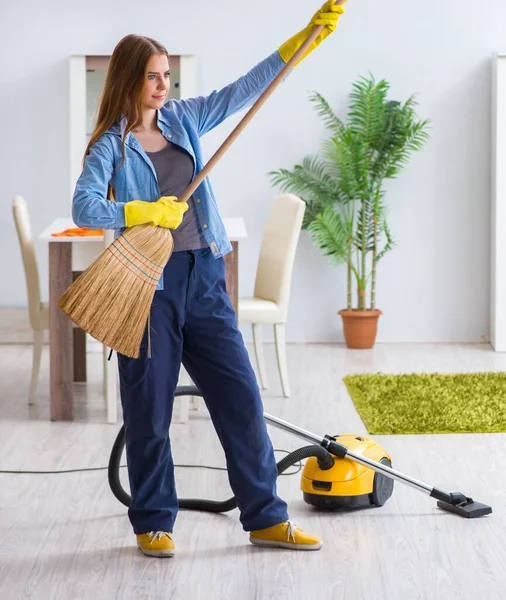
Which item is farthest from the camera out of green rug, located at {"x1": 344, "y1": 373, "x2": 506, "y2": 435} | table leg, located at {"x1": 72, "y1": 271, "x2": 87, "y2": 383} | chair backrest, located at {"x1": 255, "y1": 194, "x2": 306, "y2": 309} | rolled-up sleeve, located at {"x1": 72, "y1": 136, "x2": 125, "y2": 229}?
table leg, located at {"x1": 72, "y1": 271, "x2": 87, "y2": 383}

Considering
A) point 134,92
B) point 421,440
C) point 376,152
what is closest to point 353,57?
point 376,152

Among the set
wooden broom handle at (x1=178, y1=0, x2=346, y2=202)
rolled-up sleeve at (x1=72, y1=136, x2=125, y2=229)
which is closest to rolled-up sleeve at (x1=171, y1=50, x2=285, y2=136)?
wooden broom handle at (x1=178, y1=0, x2=346, y2=202)

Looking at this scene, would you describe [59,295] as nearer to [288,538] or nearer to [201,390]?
[201,390]

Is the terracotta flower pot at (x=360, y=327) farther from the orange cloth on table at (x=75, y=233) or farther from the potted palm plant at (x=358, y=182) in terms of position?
the orange cloth on table at (x=75, y=233)

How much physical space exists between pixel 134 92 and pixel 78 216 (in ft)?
1.12

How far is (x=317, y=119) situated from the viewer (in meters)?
6.29

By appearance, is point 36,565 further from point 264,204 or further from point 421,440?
point 264,204

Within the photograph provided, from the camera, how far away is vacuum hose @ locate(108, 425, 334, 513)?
118 inches

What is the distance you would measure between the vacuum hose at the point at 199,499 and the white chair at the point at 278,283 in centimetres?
163

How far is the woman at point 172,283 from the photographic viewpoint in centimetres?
266

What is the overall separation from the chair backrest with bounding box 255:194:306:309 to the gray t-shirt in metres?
2.09

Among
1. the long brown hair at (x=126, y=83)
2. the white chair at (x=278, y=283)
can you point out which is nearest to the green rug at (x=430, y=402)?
the white chair at (x=278, y=283)

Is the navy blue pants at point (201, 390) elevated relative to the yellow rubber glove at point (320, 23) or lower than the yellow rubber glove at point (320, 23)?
lower

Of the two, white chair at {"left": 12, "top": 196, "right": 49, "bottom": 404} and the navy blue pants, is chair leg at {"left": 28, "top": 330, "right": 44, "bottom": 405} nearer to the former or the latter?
white chair at {"left": 12, "top": 196, "right": 49, "bottom": 404}
